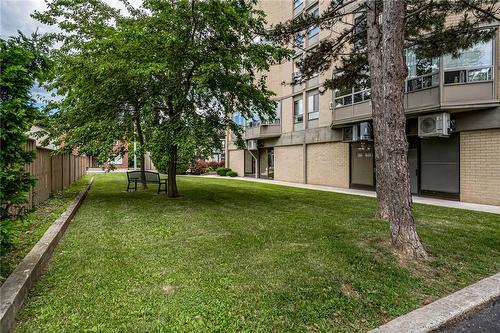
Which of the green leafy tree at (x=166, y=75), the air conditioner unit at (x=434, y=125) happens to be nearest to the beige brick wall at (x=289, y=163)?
the air conditioner unit at (x=434, y=125)

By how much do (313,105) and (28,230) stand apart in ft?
50.6

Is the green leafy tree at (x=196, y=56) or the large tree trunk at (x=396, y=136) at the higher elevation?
the green leafy tree at (x=196, y=56)

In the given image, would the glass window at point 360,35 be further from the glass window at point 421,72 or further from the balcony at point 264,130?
the balcony at point 264,130

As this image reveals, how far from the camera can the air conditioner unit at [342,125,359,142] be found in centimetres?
1431

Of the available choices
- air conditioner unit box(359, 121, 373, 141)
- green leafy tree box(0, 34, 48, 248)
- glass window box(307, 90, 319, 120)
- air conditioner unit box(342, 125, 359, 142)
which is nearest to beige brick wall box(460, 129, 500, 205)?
air conditioner unit box(359, 121, 373, 141)

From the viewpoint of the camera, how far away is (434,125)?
10.8 m

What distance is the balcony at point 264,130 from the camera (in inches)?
827

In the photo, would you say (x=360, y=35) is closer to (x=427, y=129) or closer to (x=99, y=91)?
(x=427, y=129)

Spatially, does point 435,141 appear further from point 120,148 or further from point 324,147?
point 120,148

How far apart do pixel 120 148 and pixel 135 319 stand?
23.3ft

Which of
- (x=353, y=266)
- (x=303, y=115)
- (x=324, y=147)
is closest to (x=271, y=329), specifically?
(x=353, y=266)

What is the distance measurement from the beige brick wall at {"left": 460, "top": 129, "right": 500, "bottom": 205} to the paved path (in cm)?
879

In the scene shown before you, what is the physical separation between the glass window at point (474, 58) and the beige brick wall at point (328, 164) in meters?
6.30

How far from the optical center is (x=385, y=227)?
5.96 meters
